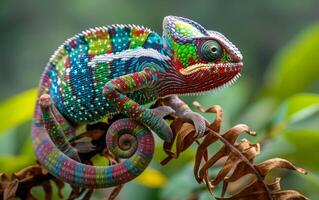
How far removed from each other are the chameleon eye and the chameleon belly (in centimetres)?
12

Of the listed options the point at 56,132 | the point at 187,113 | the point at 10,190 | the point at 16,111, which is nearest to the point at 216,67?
the point at 187,113

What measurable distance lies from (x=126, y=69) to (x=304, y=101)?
0.69 metres

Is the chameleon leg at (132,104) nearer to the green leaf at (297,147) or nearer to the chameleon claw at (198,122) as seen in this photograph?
the chameleon claw at (198,122)

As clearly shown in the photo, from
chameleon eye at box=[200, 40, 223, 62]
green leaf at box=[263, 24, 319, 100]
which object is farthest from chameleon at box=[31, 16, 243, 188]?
green leaf at box=[263, 24, 319, 100]

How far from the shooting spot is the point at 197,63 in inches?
67.0

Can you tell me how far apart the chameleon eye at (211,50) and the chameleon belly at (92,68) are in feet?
0.39

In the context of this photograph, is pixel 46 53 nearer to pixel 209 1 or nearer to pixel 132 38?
pixel 209 1

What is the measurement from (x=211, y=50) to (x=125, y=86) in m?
0.24

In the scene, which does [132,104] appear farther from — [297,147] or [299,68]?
[299,68]

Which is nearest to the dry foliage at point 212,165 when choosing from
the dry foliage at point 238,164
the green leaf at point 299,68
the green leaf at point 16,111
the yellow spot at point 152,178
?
the dry foliage at point 238,164

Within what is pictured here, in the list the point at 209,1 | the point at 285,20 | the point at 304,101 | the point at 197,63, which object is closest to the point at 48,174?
the point at 197,63

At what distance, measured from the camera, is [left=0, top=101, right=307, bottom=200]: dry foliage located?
158cm

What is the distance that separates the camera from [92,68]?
5.82 feet

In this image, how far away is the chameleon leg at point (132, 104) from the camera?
64.6 inches
